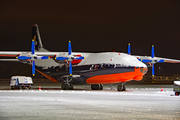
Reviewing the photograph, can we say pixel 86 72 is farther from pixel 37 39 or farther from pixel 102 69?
pixel 37 39

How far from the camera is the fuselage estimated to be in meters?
31.3

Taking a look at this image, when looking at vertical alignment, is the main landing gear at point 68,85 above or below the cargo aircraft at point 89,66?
below

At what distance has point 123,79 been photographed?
104 ft

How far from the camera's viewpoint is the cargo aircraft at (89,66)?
3150 cm

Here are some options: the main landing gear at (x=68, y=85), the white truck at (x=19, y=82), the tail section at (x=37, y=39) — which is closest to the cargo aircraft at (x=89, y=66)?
the main landing gear at (x=68, y=85)

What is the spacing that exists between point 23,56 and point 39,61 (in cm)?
610

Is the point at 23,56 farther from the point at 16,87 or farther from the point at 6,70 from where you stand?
the point at 6,70

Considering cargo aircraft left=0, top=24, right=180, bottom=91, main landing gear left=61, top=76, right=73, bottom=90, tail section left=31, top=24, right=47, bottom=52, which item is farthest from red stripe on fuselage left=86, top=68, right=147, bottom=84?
tail section left=31, top=24, right=47, bottom=52

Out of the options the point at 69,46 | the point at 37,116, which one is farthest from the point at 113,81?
the point at 37,116

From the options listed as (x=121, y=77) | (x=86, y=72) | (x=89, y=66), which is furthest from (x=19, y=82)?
(x=121, y=77)

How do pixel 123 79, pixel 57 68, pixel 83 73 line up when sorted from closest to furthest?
pixel 123 79, pixel 83 73, pixel 57 68

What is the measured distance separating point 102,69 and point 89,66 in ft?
6.15

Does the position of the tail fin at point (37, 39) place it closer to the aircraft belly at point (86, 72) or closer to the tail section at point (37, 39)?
the tail section at point (37, 39)

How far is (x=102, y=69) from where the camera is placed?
32344 millimetres
